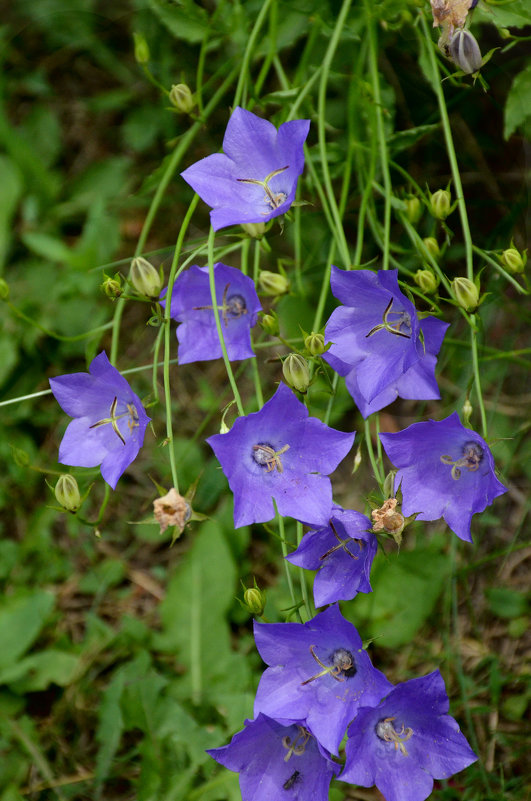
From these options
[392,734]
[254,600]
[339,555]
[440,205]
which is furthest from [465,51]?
[392,734]

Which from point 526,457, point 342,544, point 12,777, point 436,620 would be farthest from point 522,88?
point 12,777

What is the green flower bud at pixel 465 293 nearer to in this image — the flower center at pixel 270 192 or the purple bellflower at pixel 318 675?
the flower center at pixel 270 192

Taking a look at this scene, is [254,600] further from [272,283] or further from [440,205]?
[440,205]

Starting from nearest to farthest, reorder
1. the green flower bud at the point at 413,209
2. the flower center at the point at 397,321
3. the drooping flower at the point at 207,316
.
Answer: the flower center at the point at 397,321 → the drooping flower at the point at 207,316 → the green flower bud at the point at 413,209

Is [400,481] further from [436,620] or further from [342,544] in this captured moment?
[436,620]

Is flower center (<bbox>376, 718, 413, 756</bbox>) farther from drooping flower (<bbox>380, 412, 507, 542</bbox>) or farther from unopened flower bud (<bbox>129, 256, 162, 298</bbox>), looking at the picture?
unopened flower bud (<bbox>129, 256, 162, 298</bbox>)

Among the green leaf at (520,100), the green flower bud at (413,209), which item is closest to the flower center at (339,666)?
the green flower bud at (413,209)
